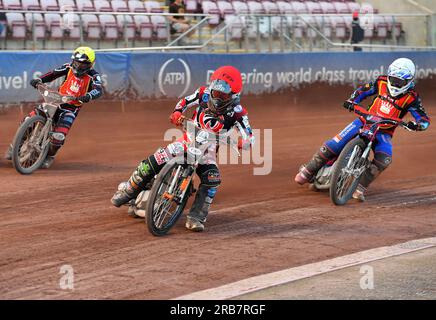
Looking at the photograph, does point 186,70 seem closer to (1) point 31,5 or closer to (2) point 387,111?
(1) point 31,5

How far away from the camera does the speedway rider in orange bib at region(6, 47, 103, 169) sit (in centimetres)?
1330

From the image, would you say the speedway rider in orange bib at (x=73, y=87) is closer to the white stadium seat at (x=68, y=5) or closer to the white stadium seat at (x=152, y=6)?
the white stadium seat at (x=68, y=5)

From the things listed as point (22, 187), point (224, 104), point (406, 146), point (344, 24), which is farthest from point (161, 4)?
point (224, 104)

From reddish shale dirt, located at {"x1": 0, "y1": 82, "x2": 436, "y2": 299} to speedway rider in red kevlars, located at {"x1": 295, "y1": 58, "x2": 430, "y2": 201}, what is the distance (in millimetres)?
560

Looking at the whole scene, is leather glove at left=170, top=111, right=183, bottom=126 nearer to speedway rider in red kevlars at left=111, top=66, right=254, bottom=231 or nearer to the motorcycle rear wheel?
speedway rider in red kevlars at left=111, top=66, right=254, bottom=231

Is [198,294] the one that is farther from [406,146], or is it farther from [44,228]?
[406,146]

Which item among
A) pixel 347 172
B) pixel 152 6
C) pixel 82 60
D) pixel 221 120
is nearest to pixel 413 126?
pixel 347 172

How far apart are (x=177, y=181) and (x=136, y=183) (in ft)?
2.06

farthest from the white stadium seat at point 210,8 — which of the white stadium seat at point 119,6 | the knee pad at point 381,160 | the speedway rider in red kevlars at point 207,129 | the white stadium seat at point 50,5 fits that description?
the speedway rider in red kevlars at point 207,129

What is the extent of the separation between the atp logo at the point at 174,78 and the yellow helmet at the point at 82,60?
7996 millimetres
